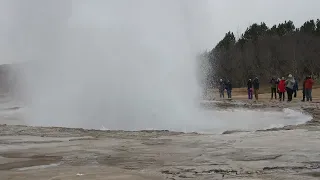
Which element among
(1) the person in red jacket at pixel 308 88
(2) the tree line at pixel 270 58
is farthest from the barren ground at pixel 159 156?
(2) the tree line at pixel 270 58

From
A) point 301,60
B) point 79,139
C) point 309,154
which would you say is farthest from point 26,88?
point 301,60

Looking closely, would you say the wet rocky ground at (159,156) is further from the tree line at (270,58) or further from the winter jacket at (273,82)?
the tree line at (270,58)

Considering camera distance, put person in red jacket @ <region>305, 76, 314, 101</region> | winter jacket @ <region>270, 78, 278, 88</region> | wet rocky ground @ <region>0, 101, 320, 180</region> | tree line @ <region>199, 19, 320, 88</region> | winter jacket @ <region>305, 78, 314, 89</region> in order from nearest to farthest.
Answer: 1. wet rocky ground @ <region>0, 101, 320, 180</region>
2. winter jacket @ <region>305, 78, 314, 89</region>
3. person in red jacket @ <region>305, 76, 314, 101</region>
4. winter jacket @ <region>270, 78, 278, 88</region>
5. tree line @ <region>199, 19, 320, 88</region>

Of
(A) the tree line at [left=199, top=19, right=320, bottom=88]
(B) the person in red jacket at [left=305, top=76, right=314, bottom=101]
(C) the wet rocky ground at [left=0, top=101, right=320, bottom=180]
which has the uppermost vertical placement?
(A) the tree line at [left=199, top=19, right=320, bottom=88]

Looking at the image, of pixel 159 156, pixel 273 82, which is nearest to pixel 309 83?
pixel 273 82

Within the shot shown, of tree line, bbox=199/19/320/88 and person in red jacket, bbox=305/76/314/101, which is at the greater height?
tree line, bbox=199/19/320/88

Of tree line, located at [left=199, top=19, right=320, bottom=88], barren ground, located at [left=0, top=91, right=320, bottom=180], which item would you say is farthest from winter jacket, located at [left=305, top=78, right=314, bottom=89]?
tree line, located at [left=199, top=19, right=320, bottom=88]

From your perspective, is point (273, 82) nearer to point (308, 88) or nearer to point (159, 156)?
point (308, 88)

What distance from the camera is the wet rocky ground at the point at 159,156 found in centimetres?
556

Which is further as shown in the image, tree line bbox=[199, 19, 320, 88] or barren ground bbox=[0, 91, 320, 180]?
tree line bbox=[199, 19, 320, 88]

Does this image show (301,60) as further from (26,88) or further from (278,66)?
(26,88)

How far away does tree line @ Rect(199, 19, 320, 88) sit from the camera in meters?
70.0

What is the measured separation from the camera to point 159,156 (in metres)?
7.05

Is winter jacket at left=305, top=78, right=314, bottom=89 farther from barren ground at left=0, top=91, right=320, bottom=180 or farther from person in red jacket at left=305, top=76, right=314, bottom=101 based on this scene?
barren ground at left=0, top=91, right=320, bottom=180
